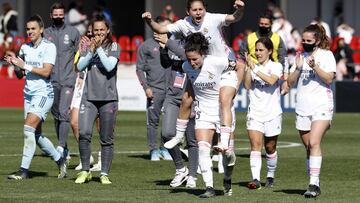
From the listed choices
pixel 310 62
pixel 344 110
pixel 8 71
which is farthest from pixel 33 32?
pixel 8 71

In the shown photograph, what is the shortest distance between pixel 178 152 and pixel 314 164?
2.30 m

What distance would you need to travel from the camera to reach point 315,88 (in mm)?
14430

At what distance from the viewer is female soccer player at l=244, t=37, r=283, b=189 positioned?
1541cm

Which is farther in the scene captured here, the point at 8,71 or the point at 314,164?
the point at 8,71

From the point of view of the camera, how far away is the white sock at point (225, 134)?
45.5 ft

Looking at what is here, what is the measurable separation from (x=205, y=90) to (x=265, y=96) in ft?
5.13

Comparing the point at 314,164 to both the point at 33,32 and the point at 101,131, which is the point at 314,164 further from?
the point at 33,32

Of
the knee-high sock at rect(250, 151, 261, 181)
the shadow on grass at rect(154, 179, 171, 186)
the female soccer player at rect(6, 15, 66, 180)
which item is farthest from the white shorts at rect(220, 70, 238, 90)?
the female soccer player at rect(6, 15, 66, 180)

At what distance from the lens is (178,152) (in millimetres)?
15961

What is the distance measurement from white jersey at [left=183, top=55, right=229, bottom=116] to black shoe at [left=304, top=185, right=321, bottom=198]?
138cm

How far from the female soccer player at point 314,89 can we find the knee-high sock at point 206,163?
46.0 inches

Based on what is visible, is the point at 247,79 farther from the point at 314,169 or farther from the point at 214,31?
the point at 314,169

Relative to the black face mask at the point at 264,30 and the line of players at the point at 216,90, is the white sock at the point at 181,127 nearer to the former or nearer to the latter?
the line of players at the point at 216,90

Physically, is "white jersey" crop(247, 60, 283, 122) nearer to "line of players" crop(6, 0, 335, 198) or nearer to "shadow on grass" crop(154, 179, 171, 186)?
"line of players" crop(6, 0, 335, 198)
